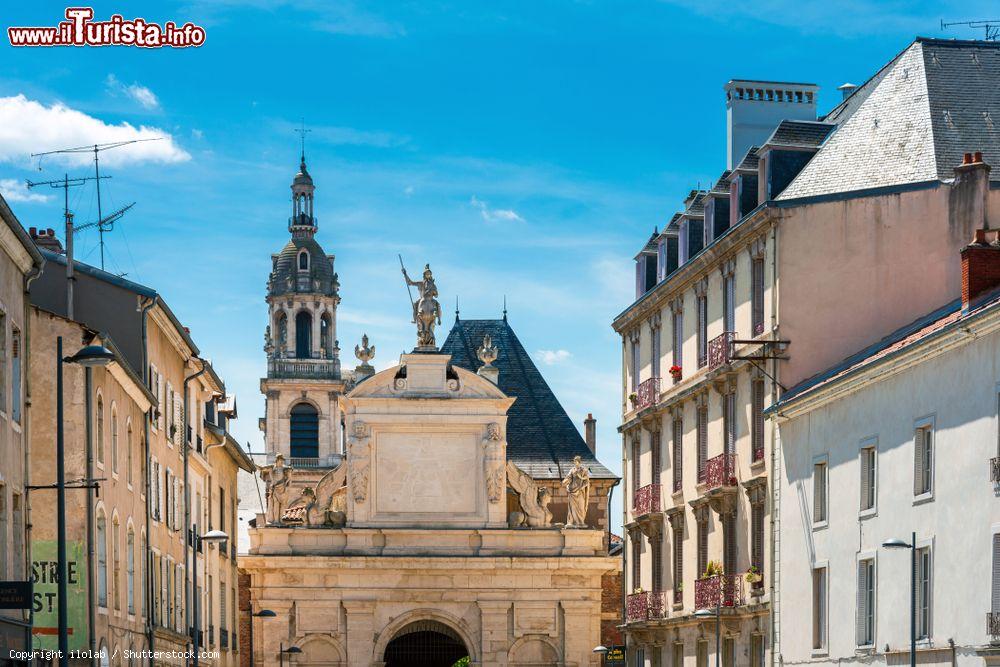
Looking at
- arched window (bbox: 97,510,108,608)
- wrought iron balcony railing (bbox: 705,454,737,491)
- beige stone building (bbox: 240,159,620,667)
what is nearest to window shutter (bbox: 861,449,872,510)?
wrought iron balcony railing (bbox: 705,454,737,491)

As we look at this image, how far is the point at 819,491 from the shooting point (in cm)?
3578

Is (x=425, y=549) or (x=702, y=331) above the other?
(x=702, y=331)

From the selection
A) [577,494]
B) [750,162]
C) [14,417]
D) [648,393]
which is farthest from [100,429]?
[577,494]

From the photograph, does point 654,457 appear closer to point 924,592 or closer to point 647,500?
point 647,500

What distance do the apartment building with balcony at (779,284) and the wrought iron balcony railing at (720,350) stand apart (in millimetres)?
51

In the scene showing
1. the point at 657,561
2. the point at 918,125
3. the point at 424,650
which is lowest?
the point at 424,650

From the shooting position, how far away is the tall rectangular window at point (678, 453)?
155 ft

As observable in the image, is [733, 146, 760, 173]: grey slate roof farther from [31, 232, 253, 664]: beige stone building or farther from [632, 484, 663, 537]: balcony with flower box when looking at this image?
[31, 232, 253, 664]: beige stone building

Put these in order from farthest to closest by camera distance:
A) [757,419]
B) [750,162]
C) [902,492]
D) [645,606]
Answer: [645,606] → [750,162] → [757,419] → [902,492]

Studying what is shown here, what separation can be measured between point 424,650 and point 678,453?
49.6ft

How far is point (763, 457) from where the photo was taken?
1569 inches

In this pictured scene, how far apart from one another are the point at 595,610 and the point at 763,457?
19.7 metres

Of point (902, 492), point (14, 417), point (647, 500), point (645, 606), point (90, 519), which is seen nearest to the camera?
point (14, 417)

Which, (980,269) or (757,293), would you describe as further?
(757,293)
